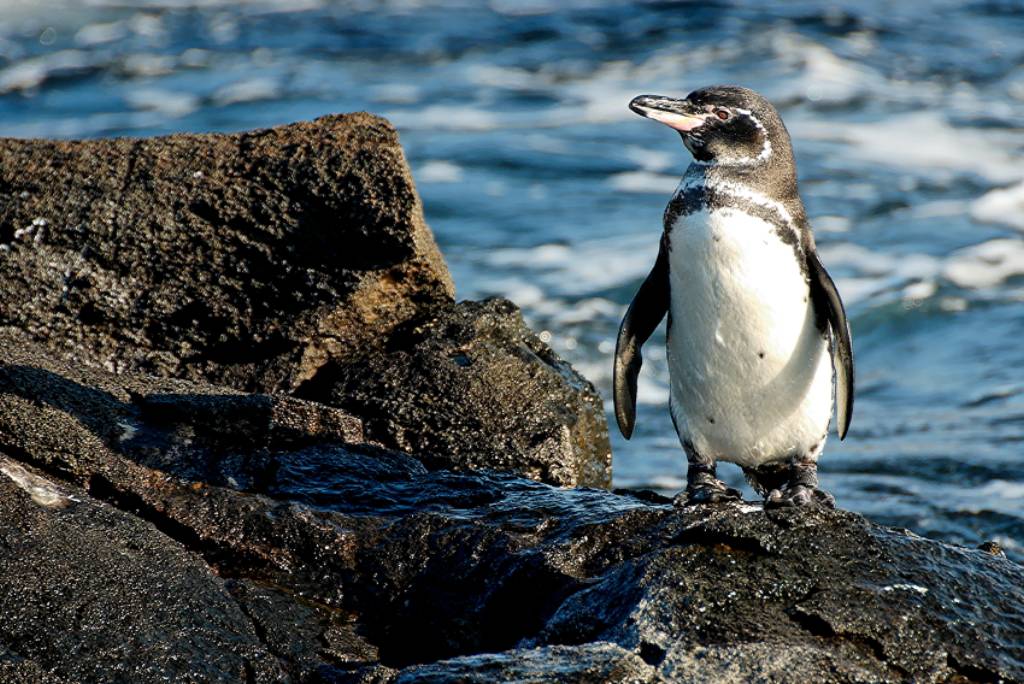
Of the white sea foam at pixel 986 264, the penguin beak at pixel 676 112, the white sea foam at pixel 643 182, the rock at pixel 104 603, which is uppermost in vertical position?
the penguin beak at pixel 676 112

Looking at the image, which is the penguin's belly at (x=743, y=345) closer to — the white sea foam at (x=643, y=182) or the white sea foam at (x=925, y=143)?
the white sea foam at (x=643, y=182)

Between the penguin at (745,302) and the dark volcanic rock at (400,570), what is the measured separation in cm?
47

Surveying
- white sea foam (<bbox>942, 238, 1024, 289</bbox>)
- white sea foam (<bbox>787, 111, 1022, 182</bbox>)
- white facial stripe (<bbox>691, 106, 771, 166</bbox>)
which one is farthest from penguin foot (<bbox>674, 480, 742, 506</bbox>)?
white sea foam (<bbox>787, 111, 1022, 182</bbox>)

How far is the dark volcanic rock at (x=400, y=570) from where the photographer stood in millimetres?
3582

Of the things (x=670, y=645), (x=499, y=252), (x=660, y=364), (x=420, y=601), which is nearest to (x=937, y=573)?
(x=670, y=645)

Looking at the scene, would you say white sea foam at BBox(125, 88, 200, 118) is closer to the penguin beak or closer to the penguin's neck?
the penguin beak

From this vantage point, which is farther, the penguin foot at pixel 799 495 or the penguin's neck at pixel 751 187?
the penguin's neck at pixel 751 187

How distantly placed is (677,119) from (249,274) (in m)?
1.86

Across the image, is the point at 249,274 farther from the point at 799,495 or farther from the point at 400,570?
the point at 799,495

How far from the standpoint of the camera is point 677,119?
4.99m

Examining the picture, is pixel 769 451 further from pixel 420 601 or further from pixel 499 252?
pixel 499 252

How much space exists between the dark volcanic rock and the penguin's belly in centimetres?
45

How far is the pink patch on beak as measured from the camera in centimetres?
498

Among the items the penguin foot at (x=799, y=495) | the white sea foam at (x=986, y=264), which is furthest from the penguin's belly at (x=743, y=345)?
the white sea foam at (x=986, y=264)
